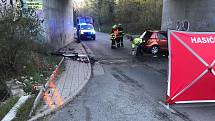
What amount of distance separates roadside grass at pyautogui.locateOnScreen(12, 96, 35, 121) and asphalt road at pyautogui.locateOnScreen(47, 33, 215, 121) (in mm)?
570

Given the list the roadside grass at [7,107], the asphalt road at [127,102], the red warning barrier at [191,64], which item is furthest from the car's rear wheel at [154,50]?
the roadside grass at [7,107]

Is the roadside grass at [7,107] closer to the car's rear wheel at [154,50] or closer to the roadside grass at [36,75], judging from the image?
the roadside grass at [36,75]

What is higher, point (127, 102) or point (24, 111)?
point (24, 111)

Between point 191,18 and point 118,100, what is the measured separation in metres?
19.0

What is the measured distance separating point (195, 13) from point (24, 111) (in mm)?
20913

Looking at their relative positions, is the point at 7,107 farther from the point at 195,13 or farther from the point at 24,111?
the point at 195,13

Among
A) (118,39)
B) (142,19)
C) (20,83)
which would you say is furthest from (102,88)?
(142,19)

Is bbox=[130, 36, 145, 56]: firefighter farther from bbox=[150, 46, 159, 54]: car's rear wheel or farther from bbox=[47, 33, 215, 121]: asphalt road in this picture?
bbox=[47, 33, 215, 121]: asphalt road

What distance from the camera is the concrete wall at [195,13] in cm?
2497

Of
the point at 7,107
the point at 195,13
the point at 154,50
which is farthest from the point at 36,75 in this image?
the point at 195,13

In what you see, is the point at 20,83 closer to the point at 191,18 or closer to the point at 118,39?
the point at 118,39

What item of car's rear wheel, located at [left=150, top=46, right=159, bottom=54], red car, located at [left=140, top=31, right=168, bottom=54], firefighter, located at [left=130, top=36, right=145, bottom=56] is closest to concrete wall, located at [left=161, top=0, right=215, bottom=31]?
Result: red car, located at [left=140, top=31, right=168, bottom=54]

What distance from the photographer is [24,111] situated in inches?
311

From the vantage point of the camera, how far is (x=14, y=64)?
1223cm
